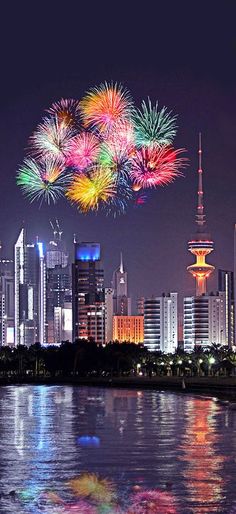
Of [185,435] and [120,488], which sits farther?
[185,435]

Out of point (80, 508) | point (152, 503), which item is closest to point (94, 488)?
point (152, 503)

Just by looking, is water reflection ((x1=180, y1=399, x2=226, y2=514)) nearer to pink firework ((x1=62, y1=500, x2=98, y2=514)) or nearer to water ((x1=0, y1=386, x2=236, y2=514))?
water ((x1=0, y1=386, x2=236, y2=514))

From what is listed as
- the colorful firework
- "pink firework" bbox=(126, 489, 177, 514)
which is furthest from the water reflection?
the colorful firework

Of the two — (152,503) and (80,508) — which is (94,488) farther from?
(80,508)

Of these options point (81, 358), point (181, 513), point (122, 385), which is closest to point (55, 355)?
A: point (81, 358)

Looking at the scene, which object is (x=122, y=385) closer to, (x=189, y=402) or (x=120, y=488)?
(x=189, y=402)
